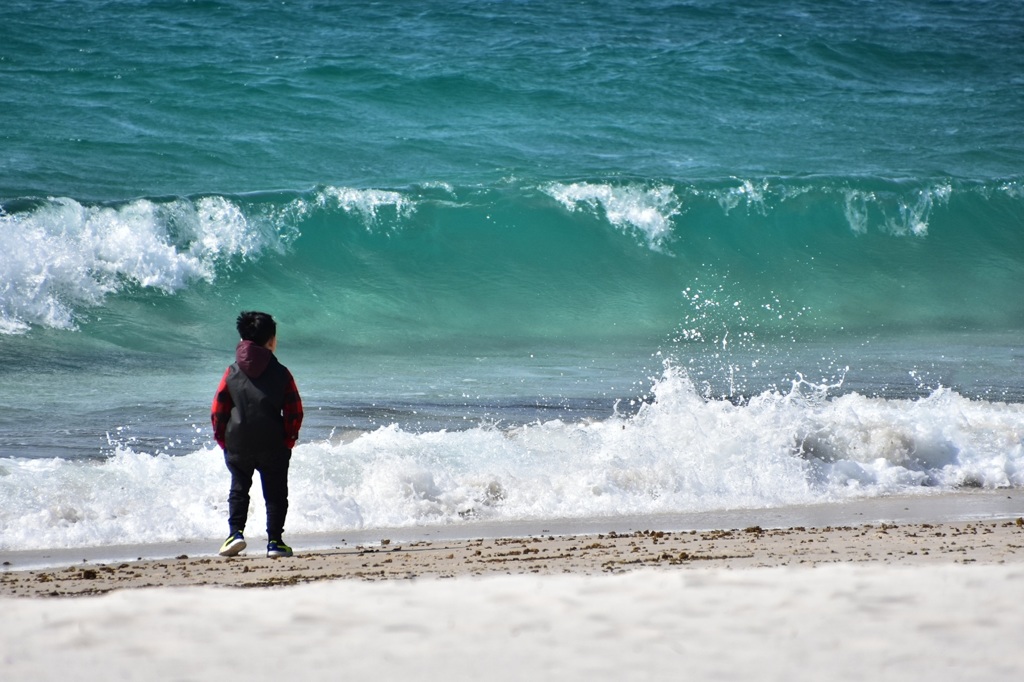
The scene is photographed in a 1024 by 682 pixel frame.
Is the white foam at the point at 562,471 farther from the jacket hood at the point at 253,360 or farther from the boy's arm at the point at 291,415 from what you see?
the jacket hood at the point at 253,360

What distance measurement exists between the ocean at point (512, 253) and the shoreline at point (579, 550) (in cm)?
41

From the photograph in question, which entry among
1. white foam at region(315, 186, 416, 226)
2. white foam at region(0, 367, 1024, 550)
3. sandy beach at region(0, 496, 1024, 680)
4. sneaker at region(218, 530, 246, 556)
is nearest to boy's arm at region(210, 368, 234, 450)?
sneaker at region(218, 530, 246, 556)

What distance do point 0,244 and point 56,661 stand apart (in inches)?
483

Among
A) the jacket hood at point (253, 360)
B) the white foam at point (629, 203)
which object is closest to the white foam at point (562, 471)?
the jacket hood at point (253, 360)

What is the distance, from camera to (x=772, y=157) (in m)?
20.4

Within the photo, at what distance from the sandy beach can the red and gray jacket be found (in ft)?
3.44

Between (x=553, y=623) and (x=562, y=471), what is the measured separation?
4.14 metres

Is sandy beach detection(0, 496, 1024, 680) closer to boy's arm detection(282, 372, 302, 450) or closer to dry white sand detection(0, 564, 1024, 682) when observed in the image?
dry white sand detection(0, 564, 1024, 682)

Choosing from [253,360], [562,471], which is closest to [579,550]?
[253,360]

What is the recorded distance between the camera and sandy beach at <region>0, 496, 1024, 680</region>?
3375 mm

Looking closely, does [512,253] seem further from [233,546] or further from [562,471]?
[233,546]

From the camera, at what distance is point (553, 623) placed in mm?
3756

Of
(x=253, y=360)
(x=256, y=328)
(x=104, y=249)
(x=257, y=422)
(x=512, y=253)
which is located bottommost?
(x=257, y=422)

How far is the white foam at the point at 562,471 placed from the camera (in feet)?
22.6
